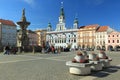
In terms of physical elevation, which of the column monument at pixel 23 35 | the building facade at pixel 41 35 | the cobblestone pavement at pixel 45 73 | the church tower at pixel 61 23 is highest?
the church tower at pixel 61 23

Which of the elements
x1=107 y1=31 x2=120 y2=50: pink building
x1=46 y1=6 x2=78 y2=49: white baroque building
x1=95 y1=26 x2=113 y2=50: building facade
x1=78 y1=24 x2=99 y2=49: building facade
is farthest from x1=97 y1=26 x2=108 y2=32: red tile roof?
x1=46 y1=6 x2=78 y2=49: white baroque building

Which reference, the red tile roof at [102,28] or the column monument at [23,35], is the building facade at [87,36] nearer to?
the red tile roof at [102,28]

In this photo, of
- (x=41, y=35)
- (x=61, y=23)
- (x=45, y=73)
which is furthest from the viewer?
(x=41, y=35)

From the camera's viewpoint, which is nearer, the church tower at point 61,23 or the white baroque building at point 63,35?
the white baroque building at point 63,35

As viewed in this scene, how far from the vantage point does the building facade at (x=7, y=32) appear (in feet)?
373

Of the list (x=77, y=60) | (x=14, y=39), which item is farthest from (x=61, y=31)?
(x=77, y=60)

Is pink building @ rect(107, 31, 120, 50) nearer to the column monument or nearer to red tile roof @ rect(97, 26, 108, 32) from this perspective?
red tile roof @ rect(97, 26, 108, 32)

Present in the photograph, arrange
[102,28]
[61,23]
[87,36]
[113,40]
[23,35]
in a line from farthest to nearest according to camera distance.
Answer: [61,23]
[87,36]
[102,28]
[113,40]
[23,35]

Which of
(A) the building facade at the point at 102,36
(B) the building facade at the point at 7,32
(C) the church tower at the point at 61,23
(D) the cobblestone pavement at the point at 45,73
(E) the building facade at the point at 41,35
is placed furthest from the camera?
(E) the building facade at the point at 41,35

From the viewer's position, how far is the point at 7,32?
11756 cm

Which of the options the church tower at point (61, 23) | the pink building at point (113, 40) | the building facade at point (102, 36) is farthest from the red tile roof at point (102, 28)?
the church tower at point (61, 23)

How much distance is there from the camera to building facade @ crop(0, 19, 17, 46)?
373 ft

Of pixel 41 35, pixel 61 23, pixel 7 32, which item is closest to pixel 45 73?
pixel 61 23

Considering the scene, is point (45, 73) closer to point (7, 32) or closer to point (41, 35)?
point (7, 32)
